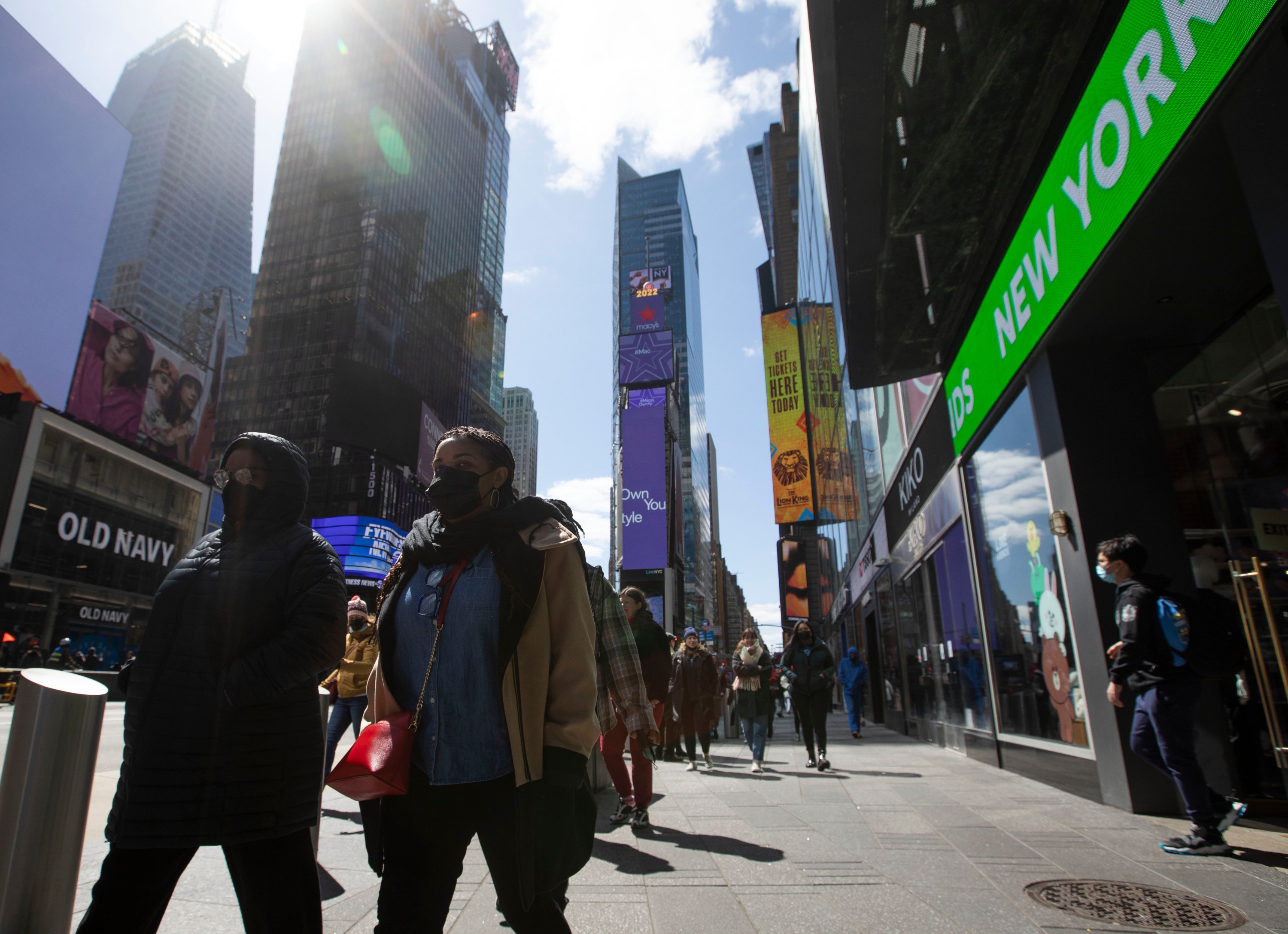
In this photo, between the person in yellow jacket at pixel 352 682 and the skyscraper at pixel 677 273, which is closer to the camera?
the person in yellow jacket at pixel 352 682

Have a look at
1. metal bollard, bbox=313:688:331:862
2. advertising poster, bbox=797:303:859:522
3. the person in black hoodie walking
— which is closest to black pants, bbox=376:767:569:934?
metal bollard, bbox=313:688:331:862

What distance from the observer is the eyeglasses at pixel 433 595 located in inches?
74.4

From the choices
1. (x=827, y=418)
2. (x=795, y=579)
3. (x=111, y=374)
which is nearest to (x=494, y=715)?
(x=827, y=418)

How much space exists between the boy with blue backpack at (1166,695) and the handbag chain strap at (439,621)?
13.0 feet

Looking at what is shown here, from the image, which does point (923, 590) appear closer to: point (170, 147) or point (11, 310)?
point (11, 310)

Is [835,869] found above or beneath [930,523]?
beneath

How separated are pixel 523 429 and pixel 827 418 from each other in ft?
460

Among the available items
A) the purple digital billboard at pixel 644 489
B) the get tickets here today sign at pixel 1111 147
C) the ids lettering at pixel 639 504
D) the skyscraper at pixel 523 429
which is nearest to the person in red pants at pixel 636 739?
the get tickets here today sign at pixel 1111 147

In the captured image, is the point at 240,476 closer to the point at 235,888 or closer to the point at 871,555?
the point at 235,888

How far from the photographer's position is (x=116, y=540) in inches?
1505

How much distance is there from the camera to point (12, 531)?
3128cm

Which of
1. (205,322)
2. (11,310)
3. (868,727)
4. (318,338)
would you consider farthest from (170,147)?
(868,727)

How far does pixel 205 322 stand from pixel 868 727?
88.9m

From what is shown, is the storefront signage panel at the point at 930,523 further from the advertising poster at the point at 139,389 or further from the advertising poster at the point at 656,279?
the advertising poster at the point at 656,279
